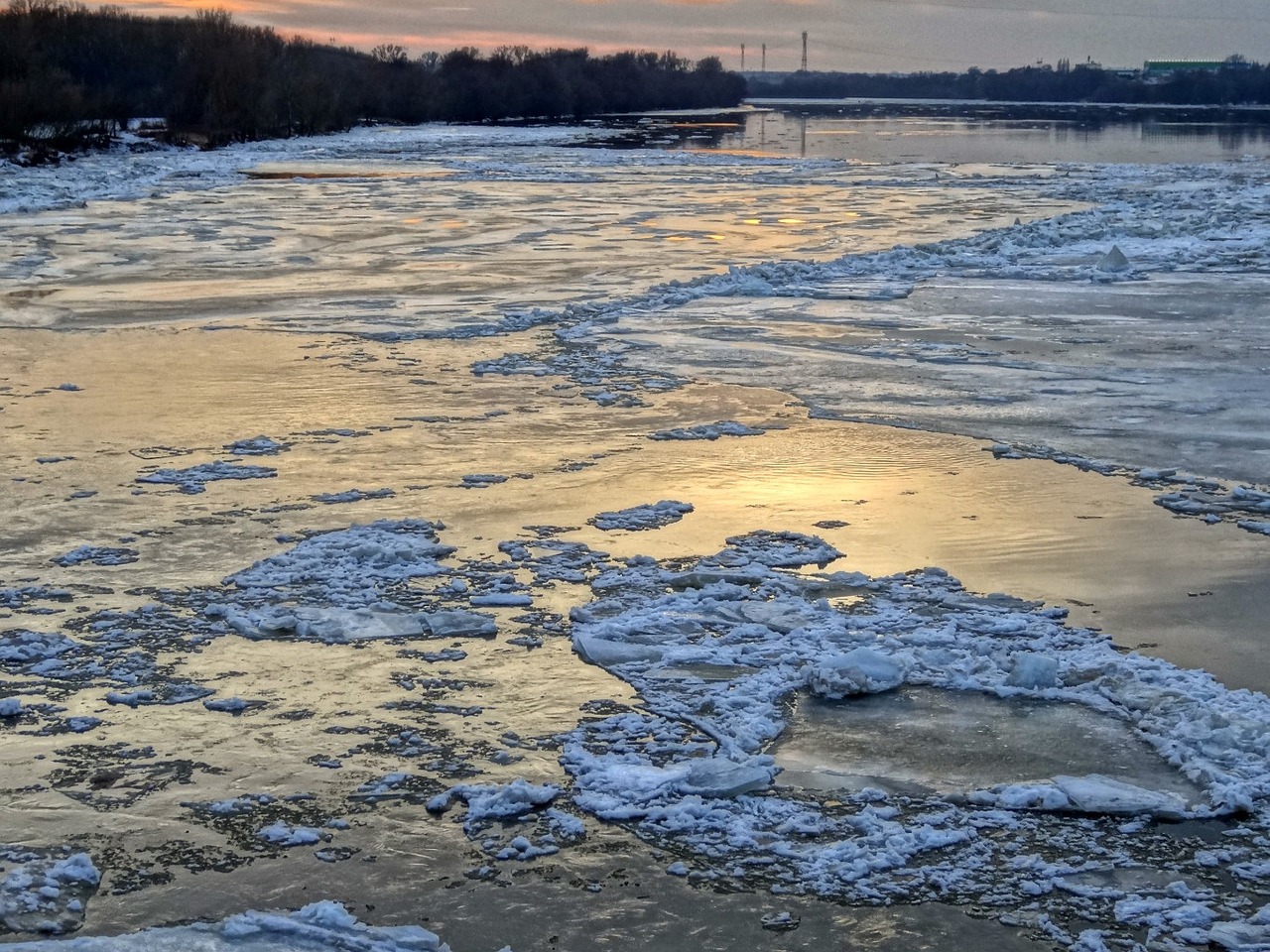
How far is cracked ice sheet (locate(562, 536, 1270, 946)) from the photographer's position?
11.5ft

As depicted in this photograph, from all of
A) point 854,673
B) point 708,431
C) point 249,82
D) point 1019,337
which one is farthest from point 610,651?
point 249,82

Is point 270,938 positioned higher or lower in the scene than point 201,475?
lower

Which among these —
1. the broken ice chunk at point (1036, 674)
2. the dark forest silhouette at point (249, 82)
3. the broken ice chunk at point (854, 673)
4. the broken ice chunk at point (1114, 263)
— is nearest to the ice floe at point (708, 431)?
the broken ice chunk at point (854, 673)

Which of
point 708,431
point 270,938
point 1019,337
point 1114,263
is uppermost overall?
point 1114,263

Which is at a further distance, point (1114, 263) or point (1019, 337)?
point (1114, 263)

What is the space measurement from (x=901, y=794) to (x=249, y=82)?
205ft

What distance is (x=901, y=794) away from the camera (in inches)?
154

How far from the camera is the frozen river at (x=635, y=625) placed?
11.4ft

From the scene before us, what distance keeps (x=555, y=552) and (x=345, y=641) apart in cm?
118

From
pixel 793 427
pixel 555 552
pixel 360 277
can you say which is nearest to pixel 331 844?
pixel 555 552

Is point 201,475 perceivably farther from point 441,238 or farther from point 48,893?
point 441,238

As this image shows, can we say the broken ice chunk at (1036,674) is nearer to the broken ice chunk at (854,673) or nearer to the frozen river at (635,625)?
the frozen river at (635,625)

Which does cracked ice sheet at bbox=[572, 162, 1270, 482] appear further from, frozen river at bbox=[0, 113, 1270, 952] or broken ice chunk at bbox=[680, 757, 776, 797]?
broken ice chunk at bbox=[680, 757, 776, 797]

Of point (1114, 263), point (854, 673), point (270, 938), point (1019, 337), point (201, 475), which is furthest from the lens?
point (1114, 263)
